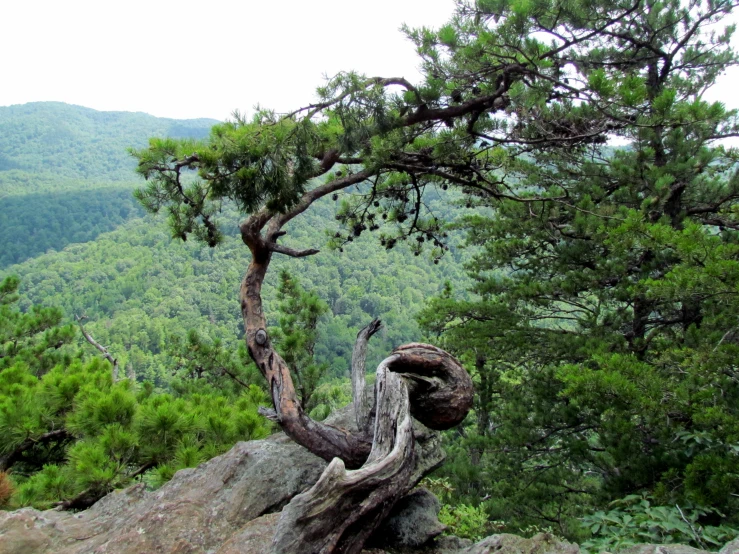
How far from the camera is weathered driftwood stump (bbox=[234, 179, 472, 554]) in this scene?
1.94m

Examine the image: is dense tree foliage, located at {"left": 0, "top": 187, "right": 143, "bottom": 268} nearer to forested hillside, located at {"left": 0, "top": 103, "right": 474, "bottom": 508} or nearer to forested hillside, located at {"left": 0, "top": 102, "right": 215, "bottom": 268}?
forested hillside, located at {"left": 0, "top": 102, "right": 215, "bottom": 268}

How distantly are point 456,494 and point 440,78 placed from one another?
701 cm

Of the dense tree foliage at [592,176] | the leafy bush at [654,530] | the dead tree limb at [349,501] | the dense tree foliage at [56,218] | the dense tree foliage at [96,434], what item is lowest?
the dense tree foliage at [56,218]

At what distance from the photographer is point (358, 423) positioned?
2.87 m

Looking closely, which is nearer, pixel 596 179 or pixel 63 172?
pixel 596 179

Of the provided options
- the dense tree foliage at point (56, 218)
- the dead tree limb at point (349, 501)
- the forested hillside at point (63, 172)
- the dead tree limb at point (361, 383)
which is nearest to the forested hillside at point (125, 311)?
the dense tree foliage at point (56, 218)

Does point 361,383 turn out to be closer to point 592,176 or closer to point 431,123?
point 431,123

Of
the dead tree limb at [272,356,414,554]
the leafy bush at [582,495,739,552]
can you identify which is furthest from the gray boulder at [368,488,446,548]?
the leafy bush at [582,495,739,552]

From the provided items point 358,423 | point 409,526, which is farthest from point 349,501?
point 358,423

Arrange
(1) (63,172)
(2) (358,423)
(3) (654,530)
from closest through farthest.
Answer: (3) (654,530) → (2) (358,423) → (1) (63,172)

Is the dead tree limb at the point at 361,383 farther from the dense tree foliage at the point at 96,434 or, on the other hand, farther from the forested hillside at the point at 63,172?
the forested hillside at the point at 63,172

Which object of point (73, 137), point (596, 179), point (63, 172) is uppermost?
point (73, 137)

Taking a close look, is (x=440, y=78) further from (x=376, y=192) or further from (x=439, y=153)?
(x=376, y=192)

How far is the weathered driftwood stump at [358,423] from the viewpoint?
1940mm
